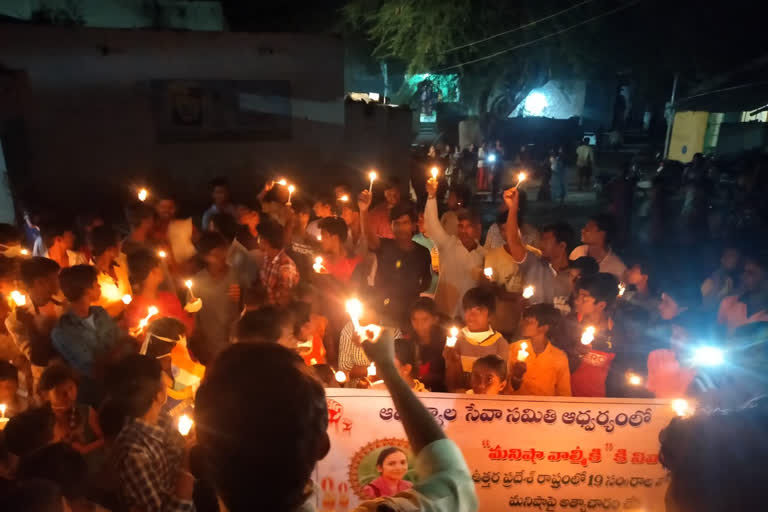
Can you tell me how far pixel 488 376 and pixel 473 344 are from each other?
1.57ft

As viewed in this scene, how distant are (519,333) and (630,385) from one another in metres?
Answer: 0.88

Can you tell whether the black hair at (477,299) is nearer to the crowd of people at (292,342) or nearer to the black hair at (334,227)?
the crowd of people at (292,342)

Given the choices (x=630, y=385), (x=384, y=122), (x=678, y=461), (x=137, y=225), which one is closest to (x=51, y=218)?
(x=137, y=225)

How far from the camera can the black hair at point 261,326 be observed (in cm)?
351

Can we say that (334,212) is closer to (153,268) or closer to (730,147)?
(153,268)

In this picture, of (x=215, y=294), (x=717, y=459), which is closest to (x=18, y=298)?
(x=215, y=294)

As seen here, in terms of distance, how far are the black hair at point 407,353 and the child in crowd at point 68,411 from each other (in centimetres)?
210

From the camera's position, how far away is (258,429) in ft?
4.52

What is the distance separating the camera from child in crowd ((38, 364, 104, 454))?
364 cm

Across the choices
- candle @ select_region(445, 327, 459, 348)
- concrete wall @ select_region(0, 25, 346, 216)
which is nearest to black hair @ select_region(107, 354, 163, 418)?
candle @ select_region(445, 327, 459, 348)

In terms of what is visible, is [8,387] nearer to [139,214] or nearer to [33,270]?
[33,270]

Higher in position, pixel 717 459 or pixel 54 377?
pixel 717 459

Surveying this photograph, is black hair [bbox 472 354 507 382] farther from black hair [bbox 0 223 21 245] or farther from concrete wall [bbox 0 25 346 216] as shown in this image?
concrete wall [bbox 0 25 346 216]

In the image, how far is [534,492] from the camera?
352 centimetres
